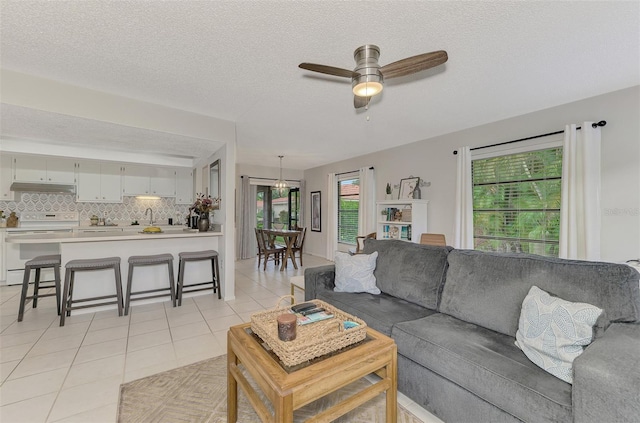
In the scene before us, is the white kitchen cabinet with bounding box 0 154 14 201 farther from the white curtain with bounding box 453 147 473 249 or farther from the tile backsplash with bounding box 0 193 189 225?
the white curtain with bounding box 453 147 473 249

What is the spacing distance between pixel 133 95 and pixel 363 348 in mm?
3362

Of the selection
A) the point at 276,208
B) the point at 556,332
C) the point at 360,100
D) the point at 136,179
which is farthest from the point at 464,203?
the point at 136,179

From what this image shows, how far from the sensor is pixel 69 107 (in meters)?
2.70

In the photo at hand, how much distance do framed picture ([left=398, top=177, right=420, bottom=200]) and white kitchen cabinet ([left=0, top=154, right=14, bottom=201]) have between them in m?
6.73

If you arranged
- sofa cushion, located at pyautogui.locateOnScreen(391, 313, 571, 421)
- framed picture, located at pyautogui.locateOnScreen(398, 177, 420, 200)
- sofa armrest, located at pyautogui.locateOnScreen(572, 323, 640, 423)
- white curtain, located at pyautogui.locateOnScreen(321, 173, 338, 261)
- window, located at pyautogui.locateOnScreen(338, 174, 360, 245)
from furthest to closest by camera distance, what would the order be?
white curtain, located at pyautogui.locateOnScreen(321, 173, 338, 261)
window, located at pyautogui.locateOnScreen(338, 174, 360, 245)
framed picture, located at pyautogui.locateOnScreen(398, 177, 420, 200)
sofa cushion, located at pyautogui.locateOnScreen(391, 313, 571, 421)
sofa armrest, located at pyautogui.locateOnScreen(572, 323, 640, 423)

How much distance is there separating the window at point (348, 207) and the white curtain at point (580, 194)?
3.83m

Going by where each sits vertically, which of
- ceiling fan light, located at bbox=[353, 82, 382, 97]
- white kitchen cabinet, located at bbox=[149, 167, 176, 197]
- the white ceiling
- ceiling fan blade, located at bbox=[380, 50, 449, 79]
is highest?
the white ceiling

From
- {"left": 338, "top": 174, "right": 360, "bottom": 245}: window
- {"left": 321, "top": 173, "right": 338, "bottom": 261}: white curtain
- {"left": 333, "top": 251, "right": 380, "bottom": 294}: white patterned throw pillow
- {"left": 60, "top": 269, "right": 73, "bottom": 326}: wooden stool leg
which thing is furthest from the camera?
{"left": 321, "top": 173, "right": 338, "bottom": 261}: white curtain

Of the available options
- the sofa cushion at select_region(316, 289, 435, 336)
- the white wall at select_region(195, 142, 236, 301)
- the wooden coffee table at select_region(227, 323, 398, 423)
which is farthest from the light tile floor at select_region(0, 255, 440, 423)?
the wooden coffee table at select_region(227, 323, 398, 423)

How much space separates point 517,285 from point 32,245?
6.47m

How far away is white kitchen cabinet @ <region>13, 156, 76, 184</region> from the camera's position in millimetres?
4574

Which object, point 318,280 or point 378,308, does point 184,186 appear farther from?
point 378,308

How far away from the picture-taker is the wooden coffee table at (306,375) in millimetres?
1134

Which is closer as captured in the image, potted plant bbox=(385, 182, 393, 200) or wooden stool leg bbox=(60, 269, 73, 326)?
wooden stool leg bbox=(60, 269, 73, 326)
